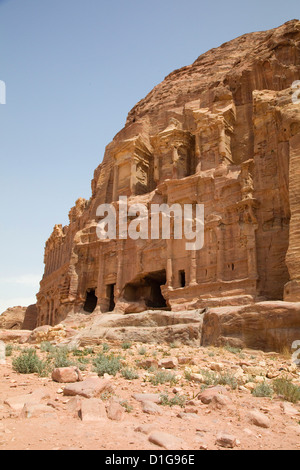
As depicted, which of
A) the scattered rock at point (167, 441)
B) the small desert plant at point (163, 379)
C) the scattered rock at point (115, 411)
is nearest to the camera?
the scattered rock at point (167, 441)

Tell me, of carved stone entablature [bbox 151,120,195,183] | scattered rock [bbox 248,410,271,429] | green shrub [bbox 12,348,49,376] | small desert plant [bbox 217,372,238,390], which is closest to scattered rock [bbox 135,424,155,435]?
scattered rock [bbox 248,410,271,429]

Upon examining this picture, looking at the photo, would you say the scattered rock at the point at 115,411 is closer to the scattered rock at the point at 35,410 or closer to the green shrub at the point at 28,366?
the scattered rock at the point at 35,410

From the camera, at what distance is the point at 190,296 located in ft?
76.4

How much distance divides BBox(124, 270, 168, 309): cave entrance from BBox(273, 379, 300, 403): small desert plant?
19.3 metres

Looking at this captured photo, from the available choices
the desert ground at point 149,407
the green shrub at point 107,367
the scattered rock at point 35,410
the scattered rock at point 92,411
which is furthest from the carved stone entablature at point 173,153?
the scattered rock at point 35,410

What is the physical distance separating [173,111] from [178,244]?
15711 mm

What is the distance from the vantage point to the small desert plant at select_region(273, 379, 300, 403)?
762cm

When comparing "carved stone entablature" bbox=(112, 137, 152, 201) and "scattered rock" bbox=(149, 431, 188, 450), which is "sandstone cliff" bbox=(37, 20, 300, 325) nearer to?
"carved stone entablature" bbox=(112, 137, 152, 201)

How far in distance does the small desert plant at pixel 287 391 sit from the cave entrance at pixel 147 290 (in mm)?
19307

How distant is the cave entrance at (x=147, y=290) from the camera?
27875 millimetres

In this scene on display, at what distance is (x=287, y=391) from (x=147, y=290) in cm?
2083
